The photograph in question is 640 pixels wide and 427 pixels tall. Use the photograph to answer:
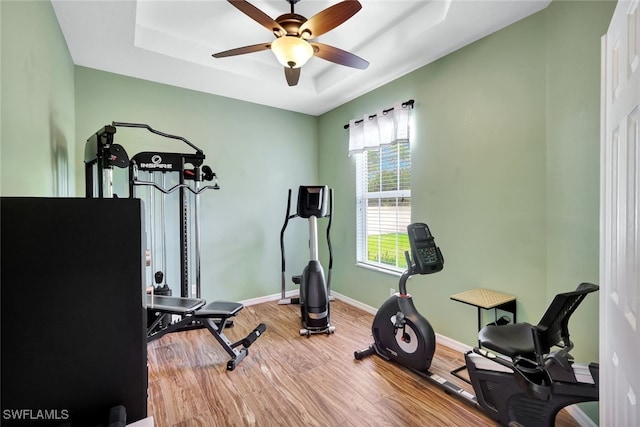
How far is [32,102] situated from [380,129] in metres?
2.75

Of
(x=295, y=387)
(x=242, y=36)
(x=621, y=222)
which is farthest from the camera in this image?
(x=242, y=36)

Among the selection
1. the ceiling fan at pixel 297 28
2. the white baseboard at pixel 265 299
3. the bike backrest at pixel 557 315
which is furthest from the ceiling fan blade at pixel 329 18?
the white baseboard at pixel 265 299

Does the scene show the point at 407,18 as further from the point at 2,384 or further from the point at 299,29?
the point at 2,384

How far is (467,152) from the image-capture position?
2422 millimetres

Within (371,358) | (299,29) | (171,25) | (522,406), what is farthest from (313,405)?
(171,25)

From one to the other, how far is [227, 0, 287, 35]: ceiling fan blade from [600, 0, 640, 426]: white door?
1.62 m

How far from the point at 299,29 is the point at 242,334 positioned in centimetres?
271

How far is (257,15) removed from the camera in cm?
171

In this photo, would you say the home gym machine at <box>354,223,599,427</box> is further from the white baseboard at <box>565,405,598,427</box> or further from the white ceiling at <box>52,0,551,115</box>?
the white ceiling at <box>52,0,551,115</box>

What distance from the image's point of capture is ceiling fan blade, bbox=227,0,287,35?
157 cm

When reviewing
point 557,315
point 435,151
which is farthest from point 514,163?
point 557,315

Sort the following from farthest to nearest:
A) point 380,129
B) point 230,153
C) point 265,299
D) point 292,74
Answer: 1. point 265,299
2. point 230,153
3. point 380,129
4. point 292,74

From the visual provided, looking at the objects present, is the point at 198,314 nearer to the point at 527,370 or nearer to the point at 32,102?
the point at 32,102

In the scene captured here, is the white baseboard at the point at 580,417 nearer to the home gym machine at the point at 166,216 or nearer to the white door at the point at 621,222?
the white door at the point at 621,222
